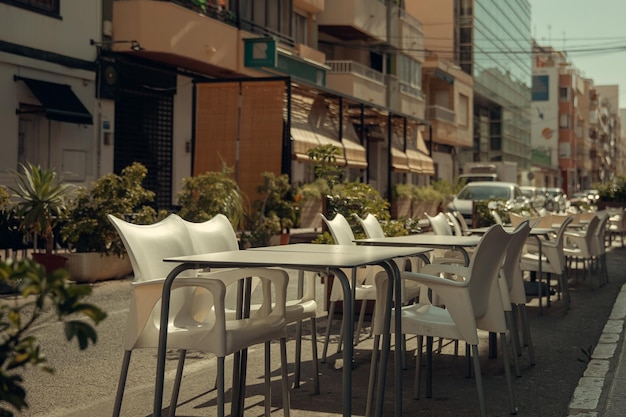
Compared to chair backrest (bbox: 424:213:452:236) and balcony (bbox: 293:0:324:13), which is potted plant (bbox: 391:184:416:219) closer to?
balcony (bbox: 293:0:324:13)

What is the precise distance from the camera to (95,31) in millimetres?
21109

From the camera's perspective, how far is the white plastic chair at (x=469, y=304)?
4.99 metres

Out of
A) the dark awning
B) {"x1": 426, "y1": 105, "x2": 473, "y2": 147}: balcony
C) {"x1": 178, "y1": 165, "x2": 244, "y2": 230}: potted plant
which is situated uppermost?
{"x1": 426, "y1": 105, "x2": 473, "y2": 147}: balcony

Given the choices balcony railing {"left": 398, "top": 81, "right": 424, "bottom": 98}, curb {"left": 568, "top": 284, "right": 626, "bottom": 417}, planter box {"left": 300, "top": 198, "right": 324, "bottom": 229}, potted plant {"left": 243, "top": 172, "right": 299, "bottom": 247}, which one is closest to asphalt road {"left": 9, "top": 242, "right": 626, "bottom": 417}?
curb {"left": 568, "top": 284, "right": 626, "bottom": 417}

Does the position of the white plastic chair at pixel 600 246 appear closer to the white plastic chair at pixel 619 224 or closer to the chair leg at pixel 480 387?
the white plastic chair at pixel 619 224

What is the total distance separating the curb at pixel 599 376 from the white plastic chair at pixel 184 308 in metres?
1.82

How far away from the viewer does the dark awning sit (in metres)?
18.9

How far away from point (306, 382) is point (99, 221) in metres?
7.33

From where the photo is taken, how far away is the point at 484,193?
27.1m

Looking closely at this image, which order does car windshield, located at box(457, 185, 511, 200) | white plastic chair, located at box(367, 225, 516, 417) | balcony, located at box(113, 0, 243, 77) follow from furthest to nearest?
car windshield, located at box(457, 185, 511, 200) → balcony, located at box(113, 0, 243, 77) → white plastic chair, located at box(367, 225, 516, 417)

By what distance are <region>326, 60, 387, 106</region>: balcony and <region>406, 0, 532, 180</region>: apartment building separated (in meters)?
15.9

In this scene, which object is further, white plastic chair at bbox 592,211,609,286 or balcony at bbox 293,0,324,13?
balcony at bbox 293,0,324,13

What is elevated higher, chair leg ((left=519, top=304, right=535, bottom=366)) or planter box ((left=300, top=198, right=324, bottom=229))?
planter box ((left=300, top=198, right=324, bottom=229))

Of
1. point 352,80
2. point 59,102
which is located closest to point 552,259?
point 59,102
